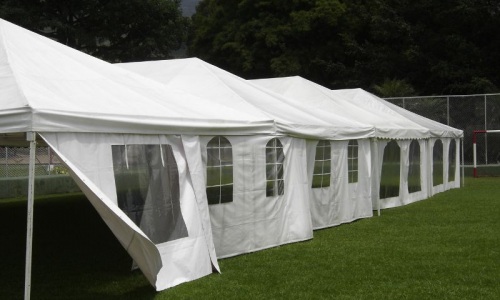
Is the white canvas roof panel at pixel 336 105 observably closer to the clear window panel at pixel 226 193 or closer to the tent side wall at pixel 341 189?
the tent side wall at pixel 341 189

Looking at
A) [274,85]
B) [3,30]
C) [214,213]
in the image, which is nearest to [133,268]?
[214,213]

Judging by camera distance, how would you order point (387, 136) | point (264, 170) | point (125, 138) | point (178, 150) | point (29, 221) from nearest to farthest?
1. point (29, 221)
2. point (125, 138)
3. point (178, 150)
4. point (264, 170)
5. point (387, 136)

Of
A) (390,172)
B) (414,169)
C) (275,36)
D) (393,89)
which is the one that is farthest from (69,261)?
(275,36)

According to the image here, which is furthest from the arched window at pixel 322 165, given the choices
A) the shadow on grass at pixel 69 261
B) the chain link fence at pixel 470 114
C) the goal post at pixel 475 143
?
the chain link fence at pixel 470 114

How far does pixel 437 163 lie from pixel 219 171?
13.5 meters

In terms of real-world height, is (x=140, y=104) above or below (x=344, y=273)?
above

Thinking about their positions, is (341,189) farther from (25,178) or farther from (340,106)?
(25,178)

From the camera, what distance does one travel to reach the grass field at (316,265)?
29.6ft

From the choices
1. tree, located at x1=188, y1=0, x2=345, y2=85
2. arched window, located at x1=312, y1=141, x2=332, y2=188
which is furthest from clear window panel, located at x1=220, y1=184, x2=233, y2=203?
tree, located at x1=188, y1=0, x2=345, y2=85

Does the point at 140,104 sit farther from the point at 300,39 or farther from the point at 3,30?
the point at 300,39

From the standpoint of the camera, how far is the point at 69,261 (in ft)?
37.2

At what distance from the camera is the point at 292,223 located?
12953 mm

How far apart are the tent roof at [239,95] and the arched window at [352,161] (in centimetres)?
74

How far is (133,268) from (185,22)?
38.2 metres
